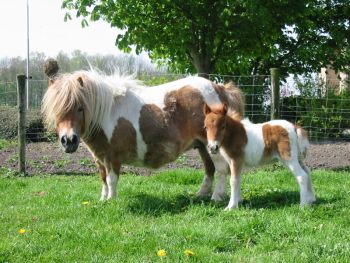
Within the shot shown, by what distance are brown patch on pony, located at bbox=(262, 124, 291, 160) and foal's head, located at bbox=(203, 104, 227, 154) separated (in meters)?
0.59

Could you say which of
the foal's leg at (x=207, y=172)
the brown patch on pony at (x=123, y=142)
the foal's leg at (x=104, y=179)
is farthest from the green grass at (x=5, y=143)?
the foal's leg at (x=207, y=172)

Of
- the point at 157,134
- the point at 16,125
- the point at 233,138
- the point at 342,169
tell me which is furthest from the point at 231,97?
the point at 16,125

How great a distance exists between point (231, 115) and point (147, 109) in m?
1.14

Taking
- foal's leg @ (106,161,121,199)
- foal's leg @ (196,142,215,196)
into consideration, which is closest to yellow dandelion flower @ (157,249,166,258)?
foal's leg @ (106,161,121,199)

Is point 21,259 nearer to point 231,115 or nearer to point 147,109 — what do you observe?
point 147,109

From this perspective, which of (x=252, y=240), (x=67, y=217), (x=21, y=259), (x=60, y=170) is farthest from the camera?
(x=60, y=170)

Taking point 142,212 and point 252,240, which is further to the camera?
point 142,212

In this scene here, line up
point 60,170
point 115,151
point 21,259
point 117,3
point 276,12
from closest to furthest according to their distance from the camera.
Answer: point 21,259, point 115,151, point 60,170, point 117,3, point 276,12

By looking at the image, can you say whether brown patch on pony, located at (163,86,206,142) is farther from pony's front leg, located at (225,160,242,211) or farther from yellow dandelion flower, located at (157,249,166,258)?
yellow dandelion flower, located at (157,249,166,258)

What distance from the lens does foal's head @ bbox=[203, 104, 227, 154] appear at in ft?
18.2

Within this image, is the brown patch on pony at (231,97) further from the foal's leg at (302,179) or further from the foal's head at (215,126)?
the foal's leg at (302,179)

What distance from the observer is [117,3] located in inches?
523

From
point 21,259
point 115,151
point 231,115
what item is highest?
point 231,115

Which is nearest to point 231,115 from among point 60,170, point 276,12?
point 60,170
